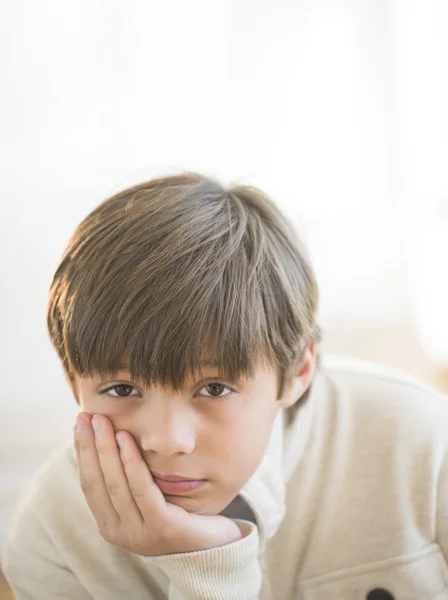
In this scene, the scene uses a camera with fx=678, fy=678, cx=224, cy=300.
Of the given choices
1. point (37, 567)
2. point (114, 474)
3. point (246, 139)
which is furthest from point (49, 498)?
point (246, 139)

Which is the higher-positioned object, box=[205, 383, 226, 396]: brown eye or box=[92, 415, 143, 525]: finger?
Answer: box=[205, 383, 226, 396]: brown eye

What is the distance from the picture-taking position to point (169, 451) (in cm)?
66

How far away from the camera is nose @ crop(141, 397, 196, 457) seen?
654mm

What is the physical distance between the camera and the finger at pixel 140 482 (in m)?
0.70

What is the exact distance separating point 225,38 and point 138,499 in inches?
43.2

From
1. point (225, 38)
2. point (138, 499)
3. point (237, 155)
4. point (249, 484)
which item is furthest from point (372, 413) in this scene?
point (225, 38)

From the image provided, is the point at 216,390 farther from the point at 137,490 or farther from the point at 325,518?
the point at 325,518

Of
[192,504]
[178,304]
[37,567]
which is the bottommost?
[37,567]

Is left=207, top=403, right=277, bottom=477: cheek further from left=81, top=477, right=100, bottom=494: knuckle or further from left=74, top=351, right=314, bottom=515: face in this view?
left=81, top=477, right=100, bottom=494: knuckle

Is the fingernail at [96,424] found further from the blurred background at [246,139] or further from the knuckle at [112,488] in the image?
the blurred background at [246,139]

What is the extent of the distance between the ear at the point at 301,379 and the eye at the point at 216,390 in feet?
0.35

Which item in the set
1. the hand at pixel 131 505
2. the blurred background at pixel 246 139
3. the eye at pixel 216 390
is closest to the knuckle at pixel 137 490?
the hand at pixel 131 505

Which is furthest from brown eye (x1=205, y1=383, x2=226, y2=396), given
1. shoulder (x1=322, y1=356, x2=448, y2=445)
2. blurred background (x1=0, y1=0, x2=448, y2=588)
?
blurred background (x1=0, y1=0, x2=448, y2=588)

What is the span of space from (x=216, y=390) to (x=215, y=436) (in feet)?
0.16
